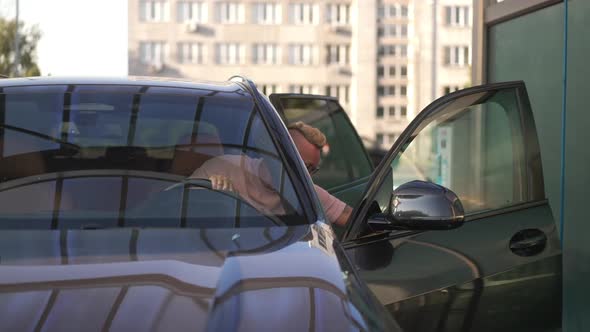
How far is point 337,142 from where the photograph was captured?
7.70 meters

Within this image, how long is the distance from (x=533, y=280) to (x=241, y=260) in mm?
1762

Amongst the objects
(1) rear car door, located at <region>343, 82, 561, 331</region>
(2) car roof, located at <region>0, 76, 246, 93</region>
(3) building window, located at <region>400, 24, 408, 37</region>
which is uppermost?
(3) building window, located at <region>400, 24, 408, 37</region>

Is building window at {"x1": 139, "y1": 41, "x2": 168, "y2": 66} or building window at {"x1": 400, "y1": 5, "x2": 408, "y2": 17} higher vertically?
building window at {"x1": 400, "y1": 5, "x2": 408, "y2": 17}

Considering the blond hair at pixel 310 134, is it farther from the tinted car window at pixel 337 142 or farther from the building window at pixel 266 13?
the building window at pixel 266 13

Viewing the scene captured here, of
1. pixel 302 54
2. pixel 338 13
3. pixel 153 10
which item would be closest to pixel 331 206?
pixel 302 54

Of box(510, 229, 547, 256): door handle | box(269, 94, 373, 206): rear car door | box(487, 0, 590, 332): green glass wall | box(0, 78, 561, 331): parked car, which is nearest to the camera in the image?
box(0, 78, 561, 331): parked car

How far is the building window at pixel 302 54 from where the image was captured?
101250mm

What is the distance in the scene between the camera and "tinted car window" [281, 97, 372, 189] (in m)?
7.41

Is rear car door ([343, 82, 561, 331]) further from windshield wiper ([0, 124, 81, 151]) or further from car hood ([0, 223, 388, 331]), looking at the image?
windshield wiper ([0, 124, 81, 151])

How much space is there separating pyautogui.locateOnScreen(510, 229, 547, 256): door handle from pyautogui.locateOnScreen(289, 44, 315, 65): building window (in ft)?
A: 320

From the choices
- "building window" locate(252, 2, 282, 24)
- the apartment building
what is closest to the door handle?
the apartment building

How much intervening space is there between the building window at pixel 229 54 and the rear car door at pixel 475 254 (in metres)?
96.4

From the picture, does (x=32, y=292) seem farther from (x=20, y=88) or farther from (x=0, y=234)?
(x=20, y=88)

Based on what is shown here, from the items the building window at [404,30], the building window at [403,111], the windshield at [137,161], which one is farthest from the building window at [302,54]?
the windshield at [137,161]
